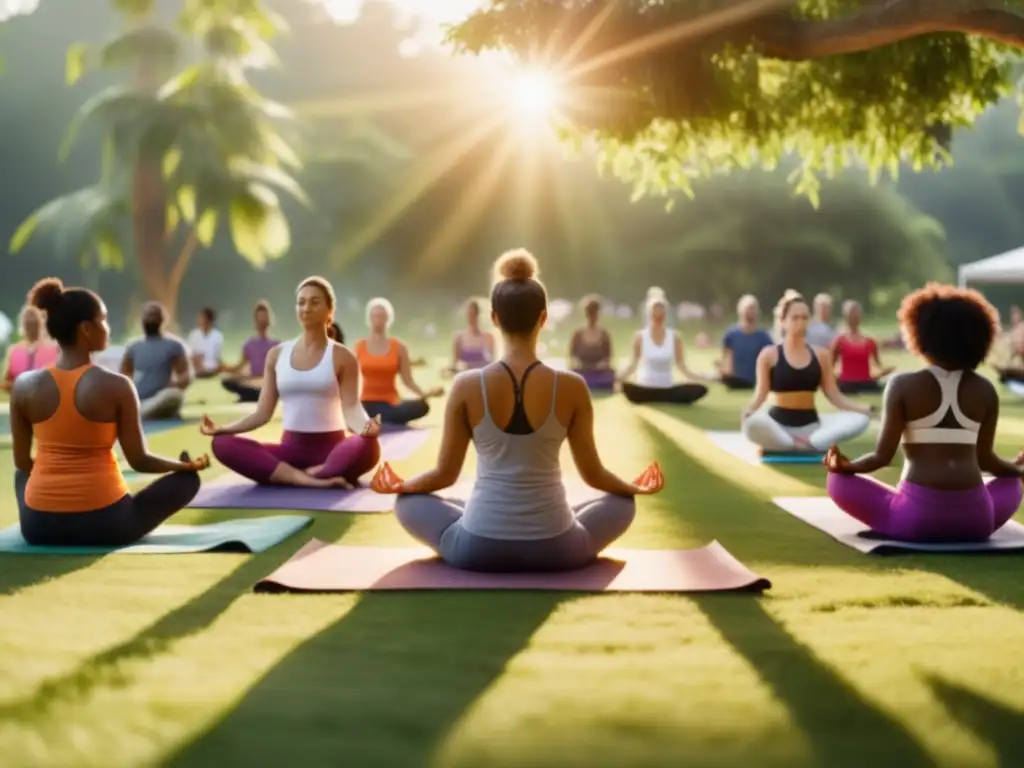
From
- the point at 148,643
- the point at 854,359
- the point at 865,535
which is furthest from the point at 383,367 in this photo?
the point at 854,359

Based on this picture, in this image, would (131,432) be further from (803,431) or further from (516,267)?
(803,431)

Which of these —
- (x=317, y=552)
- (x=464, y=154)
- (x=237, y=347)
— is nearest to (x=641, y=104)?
(x=317, y=552)

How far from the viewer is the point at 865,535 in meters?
4.86

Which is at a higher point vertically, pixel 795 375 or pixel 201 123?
pixel 201 123

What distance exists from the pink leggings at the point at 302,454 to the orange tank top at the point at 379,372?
100 inches

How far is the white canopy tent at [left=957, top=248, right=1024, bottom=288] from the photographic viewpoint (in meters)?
15.9

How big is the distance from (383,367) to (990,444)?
538 cm

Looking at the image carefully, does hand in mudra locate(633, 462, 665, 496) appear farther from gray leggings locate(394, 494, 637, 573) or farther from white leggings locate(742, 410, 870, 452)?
white leggings locate(742, 410, 870, 452)

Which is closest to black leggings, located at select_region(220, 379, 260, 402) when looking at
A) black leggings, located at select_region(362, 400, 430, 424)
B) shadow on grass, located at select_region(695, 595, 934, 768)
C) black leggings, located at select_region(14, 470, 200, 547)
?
black leggings, located at select_region(362, 400, 430, 424)

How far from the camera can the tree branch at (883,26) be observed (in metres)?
7.09

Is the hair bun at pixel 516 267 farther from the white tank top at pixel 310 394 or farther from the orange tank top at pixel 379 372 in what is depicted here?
the orange tank top at pixel 379 372

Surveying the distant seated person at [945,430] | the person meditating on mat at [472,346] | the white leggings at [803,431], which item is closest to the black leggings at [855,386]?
the person meditating on mat at [472,346]

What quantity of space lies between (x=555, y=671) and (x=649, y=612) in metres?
0.68

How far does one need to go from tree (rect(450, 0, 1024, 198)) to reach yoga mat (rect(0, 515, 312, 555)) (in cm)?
496
